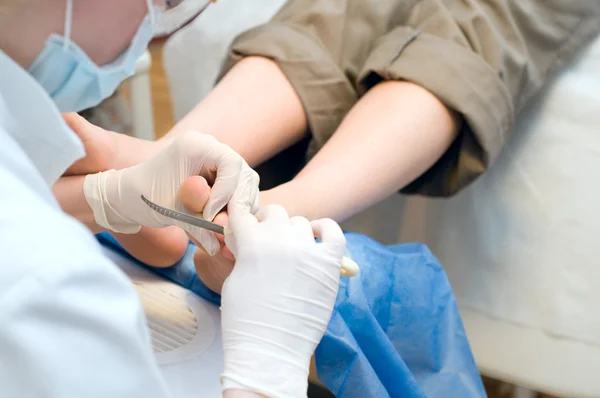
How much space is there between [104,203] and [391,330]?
0.31m

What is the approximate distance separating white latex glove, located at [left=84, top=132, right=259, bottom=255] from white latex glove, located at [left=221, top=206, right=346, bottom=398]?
0.04m

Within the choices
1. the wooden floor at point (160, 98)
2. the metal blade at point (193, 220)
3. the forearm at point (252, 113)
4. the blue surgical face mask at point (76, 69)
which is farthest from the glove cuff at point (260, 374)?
the wooden floor at point (160, 98)

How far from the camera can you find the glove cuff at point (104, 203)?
2.14 ft

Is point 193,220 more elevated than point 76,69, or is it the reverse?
point 76,69

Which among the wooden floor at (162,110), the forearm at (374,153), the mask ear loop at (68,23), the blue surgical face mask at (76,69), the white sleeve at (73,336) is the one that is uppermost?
the mask ear loop at (68,23)

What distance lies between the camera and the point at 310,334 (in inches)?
20.2

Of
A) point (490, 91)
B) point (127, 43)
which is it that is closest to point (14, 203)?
point (127, 43)

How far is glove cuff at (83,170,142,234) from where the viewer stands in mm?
651

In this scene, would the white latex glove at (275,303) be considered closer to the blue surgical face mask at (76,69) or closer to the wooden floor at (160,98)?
the blue surgical face mask at (76,69)

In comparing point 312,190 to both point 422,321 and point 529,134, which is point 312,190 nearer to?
point 422,321

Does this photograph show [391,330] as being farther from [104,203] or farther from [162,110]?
[162,110]

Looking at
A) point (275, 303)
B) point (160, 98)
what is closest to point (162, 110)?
point (160, 98)

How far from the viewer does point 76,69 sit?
0.47 meters

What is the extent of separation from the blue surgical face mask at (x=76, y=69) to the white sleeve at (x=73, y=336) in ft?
0.50
